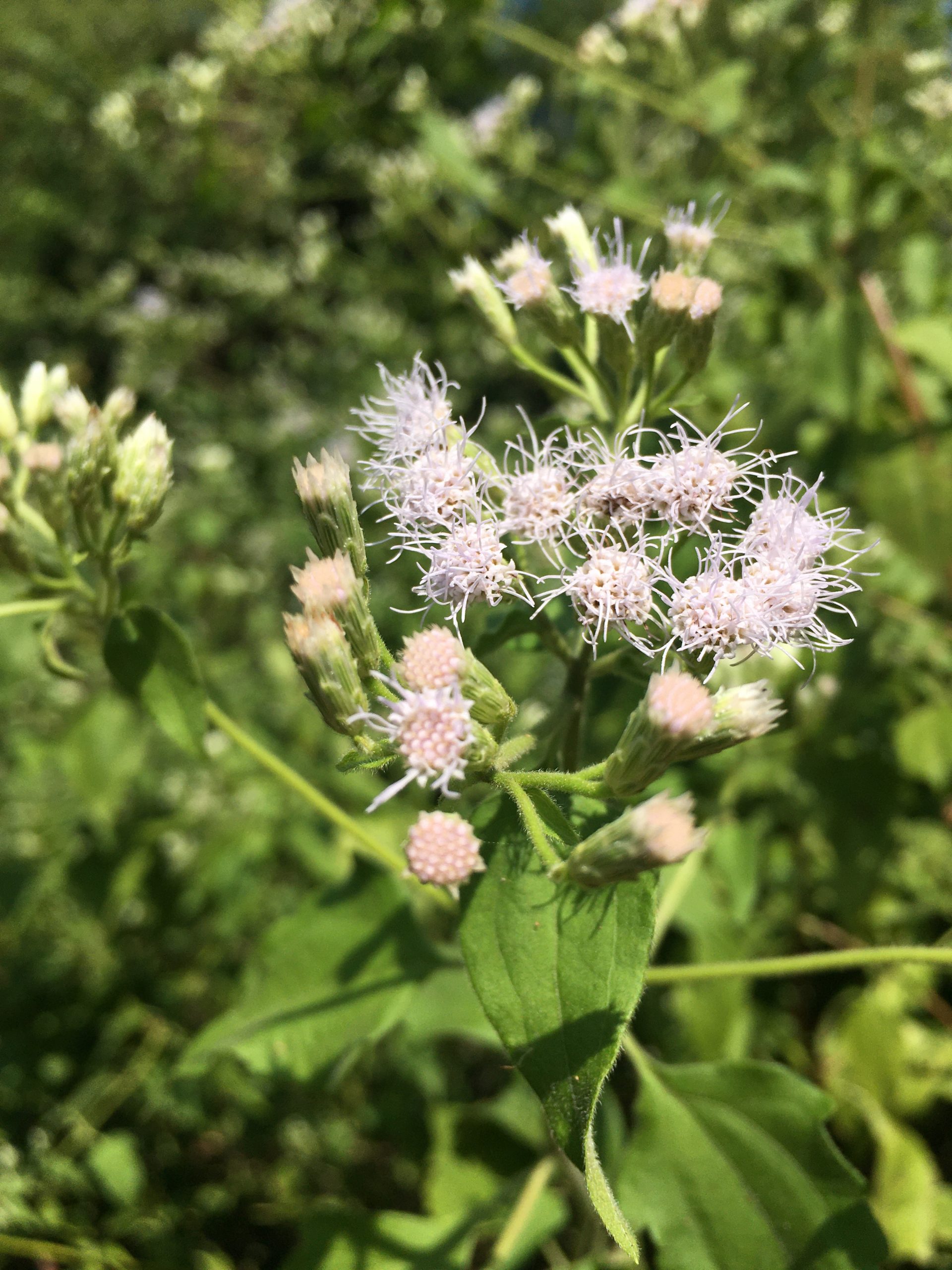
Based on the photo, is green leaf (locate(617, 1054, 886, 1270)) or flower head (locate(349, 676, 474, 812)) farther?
green leaf (locate(617, 1054, 886, 1270))

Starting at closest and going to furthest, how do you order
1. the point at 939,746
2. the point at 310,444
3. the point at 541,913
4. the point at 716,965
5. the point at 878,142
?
the point at 541,913 → the point at 716,965 → the point at 939,746 → the point at 878,142 → the point at 310,444

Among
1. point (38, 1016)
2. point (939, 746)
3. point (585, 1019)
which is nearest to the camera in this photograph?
point (585, 1019)

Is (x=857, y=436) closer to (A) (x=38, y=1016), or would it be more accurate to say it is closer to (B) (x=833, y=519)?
(B) (x=833, y=519)

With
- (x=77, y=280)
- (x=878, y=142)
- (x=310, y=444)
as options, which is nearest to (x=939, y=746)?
(x=878, y=142)

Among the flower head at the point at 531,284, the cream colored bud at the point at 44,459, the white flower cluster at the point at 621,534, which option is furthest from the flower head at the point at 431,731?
the cream colored bud at the point at 44,459

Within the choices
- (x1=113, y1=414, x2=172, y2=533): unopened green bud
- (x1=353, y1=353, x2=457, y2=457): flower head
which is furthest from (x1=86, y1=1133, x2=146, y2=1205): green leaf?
(x1=353, y1=353, x2=457, y2=457): flower head

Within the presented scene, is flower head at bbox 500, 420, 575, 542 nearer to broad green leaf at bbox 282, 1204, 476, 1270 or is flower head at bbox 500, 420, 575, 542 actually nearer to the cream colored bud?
the cream colored bud

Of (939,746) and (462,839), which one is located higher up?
(462,839)

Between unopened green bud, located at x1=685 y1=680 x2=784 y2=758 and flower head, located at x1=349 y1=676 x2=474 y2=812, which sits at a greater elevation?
flower head, located at x1=349 y1=676 x2=474 y2=812
